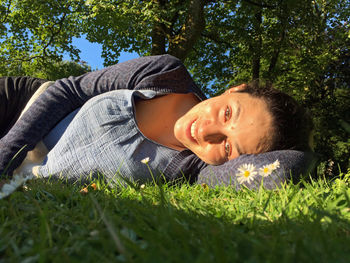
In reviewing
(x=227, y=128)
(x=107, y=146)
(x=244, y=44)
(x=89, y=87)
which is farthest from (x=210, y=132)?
(x=244, y=44)

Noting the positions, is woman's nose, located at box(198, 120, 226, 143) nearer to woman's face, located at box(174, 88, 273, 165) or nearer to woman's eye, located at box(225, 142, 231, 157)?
woman's face, located at box(174, 88, 273, 165)

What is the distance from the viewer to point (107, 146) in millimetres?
3146

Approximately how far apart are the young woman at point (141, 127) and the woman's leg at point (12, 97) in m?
0.58

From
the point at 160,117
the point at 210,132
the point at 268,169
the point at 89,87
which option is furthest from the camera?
the point at 160,117

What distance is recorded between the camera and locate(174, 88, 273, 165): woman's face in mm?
3008

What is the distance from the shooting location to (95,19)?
32.7 ft

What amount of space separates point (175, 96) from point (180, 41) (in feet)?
23.1

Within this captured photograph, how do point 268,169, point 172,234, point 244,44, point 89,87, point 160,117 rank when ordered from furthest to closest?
point 244,44 → point 160,117 → point 89,87 → point 268,169 → point 172,234

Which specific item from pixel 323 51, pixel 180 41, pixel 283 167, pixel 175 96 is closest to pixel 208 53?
pixel 180 41

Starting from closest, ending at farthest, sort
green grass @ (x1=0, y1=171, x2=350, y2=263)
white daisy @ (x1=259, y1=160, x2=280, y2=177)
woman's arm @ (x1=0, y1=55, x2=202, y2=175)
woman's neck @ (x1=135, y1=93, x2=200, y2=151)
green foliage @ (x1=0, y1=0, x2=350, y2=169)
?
green grass @ (x1=0, y1=171, x2=350, y2=263) < white daisy @ (x1=259, y1=160, x2=280, y2=177) < woman's arm @ (x1=0, y1=55, x2=202, y2=175) < woman's neck @ (x1=135, y1=93, x2=200, y2=151) < green foliage @ (x1=0, y1=0, x2=350, y2=169)

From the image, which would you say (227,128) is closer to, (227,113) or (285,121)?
(227,113)

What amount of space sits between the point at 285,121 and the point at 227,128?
2.27 ft

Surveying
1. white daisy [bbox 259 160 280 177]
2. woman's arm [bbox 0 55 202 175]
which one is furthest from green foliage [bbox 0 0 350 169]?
white daisy [bbox 259 160 280 177]

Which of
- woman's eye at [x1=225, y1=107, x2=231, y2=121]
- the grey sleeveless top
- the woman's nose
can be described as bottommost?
the grey sleeveless top
